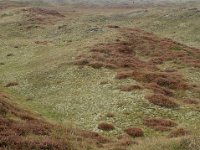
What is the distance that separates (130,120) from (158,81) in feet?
41.8

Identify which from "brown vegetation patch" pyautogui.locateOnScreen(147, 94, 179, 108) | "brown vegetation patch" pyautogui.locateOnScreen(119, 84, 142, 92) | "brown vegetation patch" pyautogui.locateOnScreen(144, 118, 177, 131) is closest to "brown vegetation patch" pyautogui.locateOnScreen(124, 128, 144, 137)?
"brown vegetation patch" pyautogui.locateOnScreen(144, 118, 177, 131)

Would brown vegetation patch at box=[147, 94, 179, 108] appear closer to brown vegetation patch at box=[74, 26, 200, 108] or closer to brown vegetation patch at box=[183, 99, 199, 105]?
brown vegetation patch at box=[74, 26, 200, 108]

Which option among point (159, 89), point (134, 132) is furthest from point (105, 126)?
point (159, 89)

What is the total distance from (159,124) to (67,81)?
1603 cm

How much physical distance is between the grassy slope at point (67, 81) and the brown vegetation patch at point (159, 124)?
69 cm

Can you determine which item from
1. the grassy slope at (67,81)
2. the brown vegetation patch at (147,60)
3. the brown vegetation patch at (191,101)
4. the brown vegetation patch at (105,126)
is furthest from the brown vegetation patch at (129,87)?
the brown vegetation patch at (105,126)

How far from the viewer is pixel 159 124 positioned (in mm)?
32969

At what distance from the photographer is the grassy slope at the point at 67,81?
3528 cm

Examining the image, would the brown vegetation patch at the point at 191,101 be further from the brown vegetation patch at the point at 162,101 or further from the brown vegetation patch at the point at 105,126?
the brown vegetation patch at the point at 105,126

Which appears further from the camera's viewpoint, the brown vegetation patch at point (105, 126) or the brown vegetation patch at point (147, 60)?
the brown vegetation patch at point (147, 60)

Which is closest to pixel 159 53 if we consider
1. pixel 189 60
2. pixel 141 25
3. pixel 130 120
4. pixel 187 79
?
pixel 189 60

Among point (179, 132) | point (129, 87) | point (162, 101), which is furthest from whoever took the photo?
point (129, 87)

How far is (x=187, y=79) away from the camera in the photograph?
158ft

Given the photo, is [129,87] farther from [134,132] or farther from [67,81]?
[134,132]
